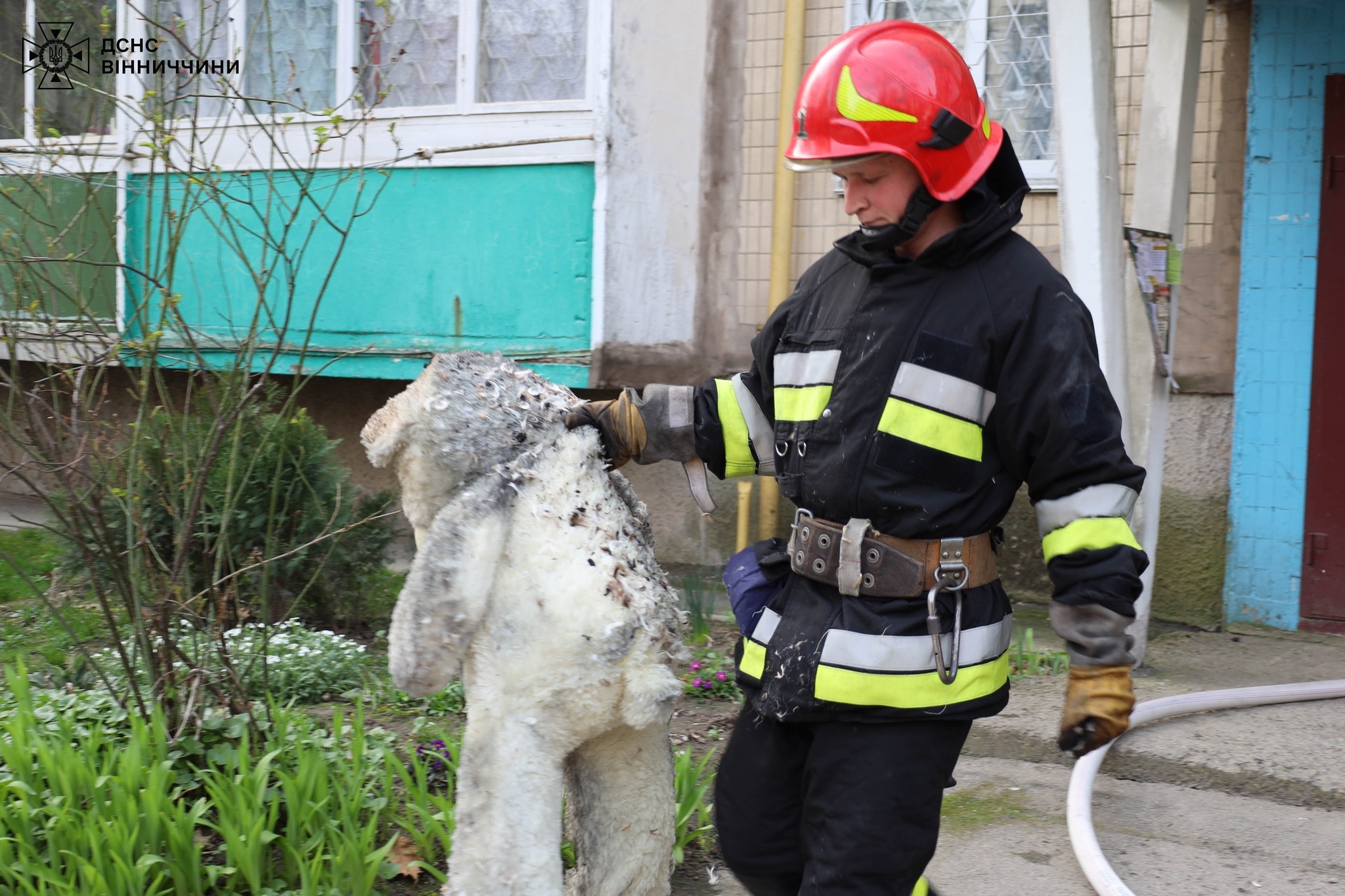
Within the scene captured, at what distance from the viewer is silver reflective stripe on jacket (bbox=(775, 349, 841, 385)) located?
90.7 inches

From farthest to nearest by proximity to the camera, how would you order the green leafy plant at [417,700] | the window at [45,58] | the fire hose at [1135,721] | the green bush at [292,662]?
the window at [45,58], the green leafy plant at [417,700], the green bush at [292,662], the fire hose at [1135,721]

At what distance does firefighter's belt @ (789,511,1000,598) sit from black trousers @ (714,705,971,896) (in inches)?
9.7

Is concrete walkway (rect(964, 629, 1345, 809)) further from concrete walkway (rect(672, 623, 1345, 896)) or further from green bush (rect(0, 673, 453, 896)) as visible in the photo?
green bush (rect(0, 673, 453, 896))

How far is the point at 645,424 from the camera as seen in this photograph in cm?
Answer: 252

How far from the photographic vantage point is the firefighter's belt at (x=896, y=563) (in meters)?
2.19

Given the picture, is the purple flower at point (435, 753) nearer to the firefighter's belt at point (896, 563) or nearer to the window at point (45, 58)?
the firefighter's belt at point (896, 563)

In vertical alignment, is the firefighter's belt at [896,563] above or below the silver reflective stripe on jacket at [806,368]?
below

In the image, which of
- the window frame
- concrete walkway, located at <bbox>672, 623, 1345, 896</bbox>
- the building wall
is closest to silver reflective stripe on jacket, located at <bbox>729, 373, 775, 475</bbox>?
concrete walkway, located at <bbox>672, 623, 1345, 896</bbox>

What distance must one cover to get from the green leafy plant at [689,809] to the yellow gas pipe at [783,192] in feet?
10.2

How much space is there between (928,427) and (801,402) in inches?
11.3

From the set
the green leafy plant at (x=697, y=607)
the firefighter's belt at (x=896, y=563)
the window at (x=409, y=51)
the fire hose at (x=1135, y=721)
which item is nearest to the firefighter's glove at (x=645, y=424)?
the firefighter's belt at (x=896, y=563)

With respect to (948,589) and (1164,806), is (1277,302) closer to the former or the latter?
(1164,806)

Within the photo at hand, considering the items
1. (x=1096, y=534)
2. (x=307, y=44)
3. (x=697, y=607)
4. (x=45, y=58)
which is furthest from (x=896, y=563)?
(x=307, y=44)

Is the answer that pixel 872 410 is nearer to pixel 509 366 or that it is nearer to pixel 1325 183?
pixel 509 366
